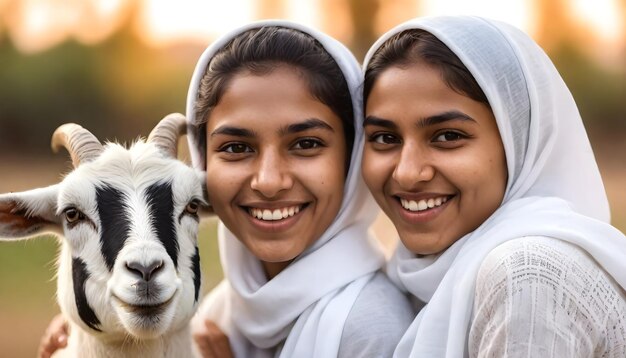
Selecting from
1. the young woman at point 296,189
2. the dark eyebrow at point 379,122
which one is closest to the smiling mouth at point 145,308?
the young woman at point 296,189

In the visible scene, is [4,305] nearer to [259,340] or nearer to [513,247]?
[259,340]

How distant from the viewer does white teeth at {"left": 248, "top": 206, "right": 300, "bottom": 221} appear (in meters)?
3.83

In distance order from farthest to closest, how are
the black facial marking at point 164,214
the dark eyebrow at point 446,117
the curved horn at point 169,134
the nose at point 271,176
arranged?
the curved horn at point 169,134 → the nose at point 271,176 → the black facial marking at point 164,214 → the dark eyebrow at point 446,117

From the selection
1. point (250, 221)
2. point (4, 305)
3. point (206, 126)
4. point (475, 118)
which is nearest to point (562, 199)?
point (475, 118)

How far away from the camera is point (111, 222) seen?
361 cm

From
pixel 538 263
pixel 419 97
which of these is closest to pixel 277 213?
pixel 419 97

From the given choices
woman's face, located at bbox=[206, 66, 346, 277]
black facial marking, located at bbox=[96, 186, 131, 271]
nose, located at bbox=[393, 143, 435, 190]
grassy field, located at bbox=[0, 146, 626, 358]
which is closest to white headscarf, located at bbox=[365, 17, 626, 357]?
nose, located at bbox=[393, 143, 435, 190]

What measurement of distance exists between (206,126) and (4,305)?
54.0ft

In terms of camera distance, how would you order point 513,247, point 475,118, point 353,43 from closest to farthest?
1. point 513,247
2. point 475,118
3. point 353,43

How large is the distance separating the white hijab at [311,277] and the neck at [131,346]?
373 mm

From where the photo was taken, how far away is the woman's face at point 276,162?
3791 millimetres

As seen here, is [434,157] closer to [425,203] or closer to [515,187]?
[425,203]

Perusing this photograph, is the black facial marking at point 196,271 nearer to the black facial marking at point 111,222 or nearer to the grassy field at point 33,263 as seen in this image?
the black facial marking at point 111,222

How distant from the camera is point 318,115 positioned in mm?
3850
